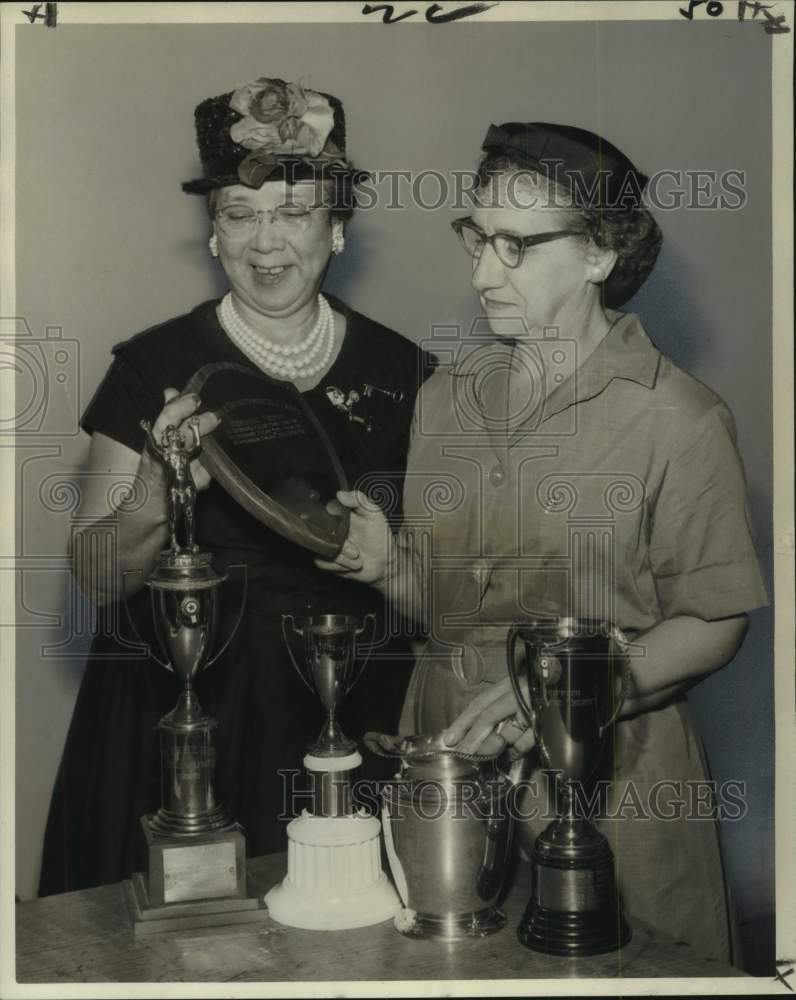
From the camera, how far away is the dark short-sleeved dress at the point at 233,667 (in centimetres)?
264

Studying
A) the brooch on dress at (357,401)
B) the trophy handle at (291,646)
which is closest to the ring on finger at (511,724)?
the trophy handle at (291,646)

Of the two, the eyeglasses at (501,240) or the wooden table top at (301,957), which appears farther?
the eyeglasses at (501,240)

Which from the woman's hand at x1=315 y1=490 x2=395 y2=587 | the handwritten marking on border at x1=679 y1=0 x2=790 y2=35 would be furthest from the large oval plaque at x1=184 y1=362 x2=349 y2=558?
the handwritten marking on border at x1=679 y1=0 x2=790 y2=35

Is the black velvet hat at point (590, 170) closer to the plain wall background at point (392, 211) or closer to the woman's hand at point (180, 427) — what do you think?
the plain wall background at point (392, 211)

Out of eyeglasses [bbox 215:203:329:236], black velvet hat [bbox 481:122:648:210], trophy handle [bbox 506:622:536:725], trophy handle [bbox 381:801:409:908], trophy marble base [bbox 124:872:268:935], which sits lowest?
trophy marble base [bbox 124:872:268:935]

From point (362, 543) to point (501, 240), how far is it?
1.99 ft

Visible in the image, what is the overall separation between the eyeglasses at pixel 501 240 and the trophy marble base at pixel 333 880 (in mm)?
1025

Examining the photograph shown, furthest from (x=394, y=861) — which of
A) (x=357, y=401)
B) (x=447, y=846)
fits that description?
(x=357, y=401)

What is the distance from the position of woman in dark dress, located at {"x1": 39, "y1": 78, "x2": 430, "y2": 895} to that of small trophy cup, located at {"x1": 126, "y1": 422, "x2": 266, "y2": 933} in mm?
182

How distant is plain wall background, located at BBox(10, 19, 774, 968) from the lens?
103 inches

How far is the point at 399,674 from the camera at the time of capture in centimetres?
268

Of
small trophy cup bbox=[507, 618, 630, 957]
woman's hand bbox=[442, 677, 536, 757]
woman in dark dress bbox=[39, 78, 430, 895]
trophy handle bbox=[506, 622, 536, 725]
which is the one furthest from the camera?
woman in dark dress bbox=[39, 78, 430, 895]

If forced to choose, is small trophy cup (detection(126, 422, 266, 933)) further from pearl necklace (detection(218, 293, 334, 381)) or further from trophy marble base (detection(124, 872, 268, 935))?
pearl necklace (detection(218, 293, 334, 381))

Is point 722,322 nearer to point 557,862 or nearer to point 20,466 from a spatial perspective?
point 557,862
